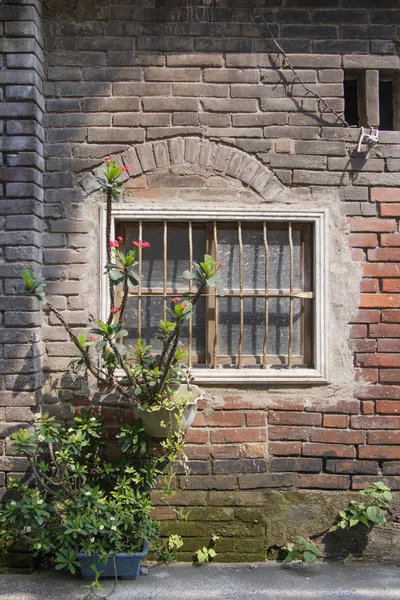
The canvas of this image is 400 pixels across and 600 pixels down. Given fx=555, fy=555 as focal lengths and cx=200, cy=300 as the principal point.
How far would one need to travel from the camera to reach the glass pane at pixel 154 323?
3.45m

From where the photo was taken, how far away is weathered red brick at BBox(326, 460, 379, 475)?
336 cm

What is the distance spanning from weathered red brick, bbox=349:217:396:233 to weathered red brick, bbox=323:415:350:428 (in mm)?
1141

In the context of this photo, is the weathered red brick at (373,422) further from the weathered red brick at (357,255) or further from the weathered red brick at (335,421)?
the weathered red brick at (357,255)

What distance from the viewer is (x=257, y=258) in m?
3.49

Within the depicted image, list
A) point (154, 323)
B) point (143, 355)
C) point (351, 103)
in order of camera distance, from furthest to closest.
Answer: point (351, 103), point (154, 323), point (143, 355)

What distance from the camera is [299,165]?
3387 millimetres

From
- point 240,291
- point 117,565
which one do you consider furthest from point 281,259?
point 117,565

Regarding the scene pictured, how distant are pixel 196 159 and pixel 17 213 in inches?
43.4

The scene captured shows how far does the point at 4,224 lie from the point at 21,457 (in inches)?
53.1

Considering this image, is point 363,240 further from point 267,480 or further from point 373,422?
point 267,480

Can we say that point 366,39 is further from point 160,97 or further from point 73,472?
point 73,472

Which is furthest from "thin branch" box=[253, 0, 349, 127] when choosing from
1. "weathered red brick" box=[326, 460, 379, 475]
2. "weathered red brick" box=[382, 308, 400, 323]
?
"weathered red brick" box=[326, 460, 379, 475]

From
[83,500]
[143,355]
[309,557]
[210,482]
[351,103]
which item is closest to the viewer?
[83,500]

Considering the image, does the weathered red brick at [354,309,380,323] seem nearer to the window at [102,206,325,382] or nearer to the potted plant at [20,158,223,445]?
the window at [102,206,325,382]
